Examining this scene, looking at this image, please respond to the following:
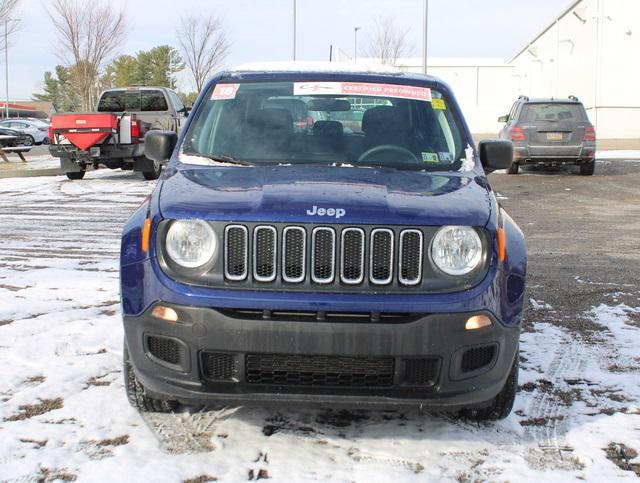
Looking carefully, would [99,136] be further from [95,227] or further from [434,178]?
[434,178]

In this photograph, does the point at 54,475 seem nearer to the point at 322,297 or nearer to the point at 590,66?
the point at 322,297

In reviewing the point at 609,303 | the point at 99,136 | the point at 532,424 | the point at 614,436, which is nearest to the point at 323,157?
the point at 532,424

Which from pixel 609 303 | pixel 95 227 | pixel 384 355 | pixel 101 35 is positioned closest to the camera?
pixel 384 355

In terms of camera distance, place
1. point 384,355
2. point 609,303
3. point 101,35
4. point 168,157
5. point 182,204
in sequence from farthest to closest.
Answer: point 101,35
point 609,303
point 168,157
point 182,204
point 384,355

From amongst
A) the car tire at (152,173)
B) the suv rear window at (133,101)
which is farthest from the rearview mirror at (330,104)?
the suv rear window at (133,101)

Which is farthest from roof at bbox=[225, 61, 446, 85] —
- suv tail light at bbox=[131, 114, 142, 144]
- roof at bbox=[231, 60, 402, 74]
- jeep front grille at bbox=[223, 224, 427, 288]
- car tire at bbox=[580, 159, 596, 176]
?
car tire at bbox=[580, 159, 596, 176]

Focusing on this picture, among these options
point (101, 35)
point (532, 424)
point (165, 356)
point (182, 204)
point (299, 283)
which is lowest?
point (532, 424)

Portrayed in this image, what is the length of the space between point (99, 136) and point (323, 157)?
1170 cm

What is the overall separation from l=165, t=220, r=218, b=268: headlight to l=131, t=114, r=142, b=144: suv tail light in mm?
12629

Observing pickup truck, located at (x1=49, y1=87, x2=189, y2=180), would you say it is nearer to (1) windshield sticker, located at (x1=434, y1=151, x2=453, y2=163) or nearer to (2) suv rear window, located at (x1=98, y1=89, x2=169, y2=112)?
(2) suv rear window, located at (x1=98, y1=89, x2=169, y2=112)

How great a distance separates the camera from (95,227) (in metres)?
9.79

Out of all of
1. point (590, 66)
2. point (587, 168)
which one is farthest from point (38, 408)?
point (590, 66)

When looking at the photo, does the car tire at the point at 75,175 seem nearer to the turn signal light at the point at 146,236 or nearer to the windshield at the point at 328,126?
the windshield at the point at 328,126

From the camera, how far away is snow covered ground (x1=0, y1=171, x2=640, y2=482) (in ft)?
10.1
